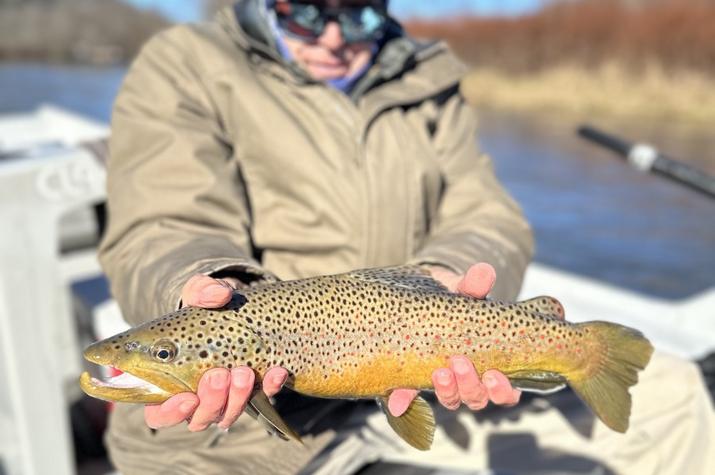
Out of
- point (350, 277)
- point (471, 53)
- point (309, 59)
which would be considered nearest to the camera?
point (350, 277)

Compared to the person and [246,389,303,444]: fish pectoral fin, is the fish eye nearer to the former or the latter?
[246,389,303,444]: fish pectoral fin

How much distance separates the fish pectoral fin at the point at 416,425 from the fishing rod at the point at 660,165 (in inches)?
125

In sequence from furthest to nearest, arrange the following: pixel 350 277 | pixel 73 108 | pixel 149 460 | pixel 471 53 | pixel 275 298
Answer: pixel 471 53
pixel 73 108
pixel 149 460
pixel 350 277
pixel 275 298

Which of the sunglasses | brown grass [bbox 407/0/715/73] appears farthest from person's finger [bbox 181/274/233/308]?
brown grass [bbox 407/0/715/73]

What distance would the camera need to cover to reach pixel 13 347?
288 centimetres

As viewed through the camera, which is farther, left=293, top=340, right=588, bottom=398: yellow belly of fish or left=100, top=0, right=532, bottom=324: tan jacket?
left=100, top=0, right=532, bottom=324: tan jacket

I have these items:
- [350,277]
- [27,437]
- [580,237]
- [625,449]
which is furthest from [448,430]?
[580,237]

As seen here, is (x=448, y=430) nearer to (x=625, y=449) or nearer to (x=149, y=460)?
(x=625, y=449)

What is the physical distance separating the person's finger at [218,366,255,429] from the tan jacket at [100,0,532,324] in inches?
28.8

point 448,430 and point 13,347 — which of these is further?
point 13,347

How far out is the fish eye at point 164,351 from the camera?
5.65 feet

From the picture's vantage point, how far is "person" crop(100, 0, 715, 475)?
2.29 meters

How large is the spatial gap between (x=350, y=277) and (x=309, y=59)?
43.5 inches

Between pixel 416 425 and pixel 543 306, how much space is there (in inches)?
21.0
